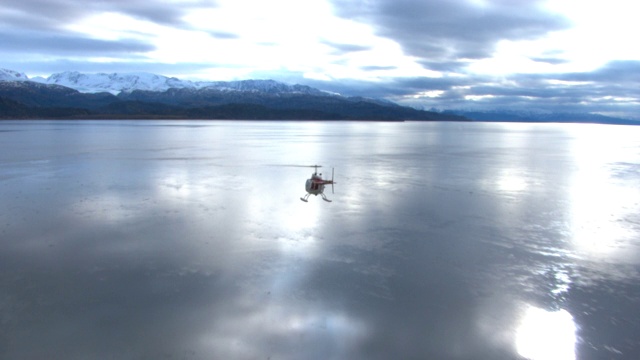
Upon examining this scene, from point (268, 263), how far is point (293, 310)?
3.63 metres

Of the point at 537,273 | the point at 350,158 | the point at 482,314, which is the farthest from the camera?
the point at 350,158

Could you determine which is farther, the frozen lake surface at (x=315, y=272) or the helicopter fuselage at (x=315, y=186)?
the helicopter fuselage at (x=315, y=186)

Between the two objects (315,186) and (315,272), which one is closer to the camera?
(315,272)

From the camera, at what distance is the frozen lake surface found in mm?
10453

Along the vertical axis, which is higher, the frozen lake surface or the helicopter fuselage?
the helicopter fuselage

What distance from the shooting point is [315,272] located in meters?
14.6

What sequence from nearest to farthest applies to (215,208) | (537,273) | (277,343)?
(277,343), (537,273), (215,208)

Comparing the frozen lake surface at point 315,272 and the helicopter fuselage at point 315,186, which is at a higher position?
the helicopter fuselage at point 315,186

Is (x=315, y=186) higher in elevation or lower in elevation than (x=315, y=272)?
higher

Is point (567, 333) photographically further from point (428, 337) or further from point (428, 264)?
point (428, 264)

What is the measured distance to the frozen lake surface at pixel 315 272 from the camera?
1045cm

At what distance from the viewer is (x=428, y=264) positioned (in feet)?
51.0

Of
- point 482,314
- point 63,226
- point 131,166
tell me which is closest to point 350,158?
point 131,166

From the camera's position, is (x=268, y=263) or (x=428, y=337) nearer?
(x=428, y=337)
